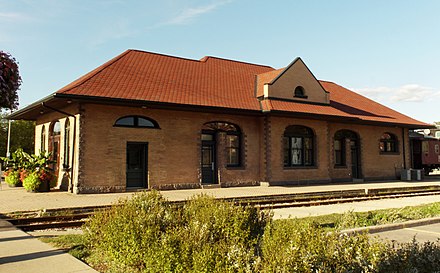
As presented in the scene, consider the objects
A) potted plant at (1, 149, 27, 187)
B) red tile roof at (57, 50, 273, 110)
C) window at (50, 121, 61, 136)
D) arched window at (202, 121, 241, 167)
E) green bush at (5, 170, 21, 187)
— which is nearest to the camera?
red tile roof at (57, 50, 273, 110)

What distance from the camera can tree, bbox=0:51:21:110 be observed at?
6.09 metres

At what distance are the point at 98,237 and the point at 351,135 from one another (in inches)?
952

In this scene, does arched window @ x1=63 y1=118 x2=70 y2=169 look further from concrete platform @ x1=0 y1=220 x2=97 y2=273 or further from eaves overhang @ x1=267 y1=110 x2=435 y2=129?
concrete platform @ x1=0 y1=220 x2=97 y2=273

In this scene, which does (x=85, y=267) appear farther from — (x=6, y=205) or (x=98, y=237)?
(x=6, y=205)

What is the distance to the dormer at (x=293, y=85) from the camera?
75.0 ft

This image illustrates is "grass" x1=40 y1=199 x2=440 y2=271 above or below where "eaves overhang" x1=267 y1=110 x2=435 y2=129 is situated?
below

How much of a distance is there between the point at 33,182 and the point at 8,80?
1252 cm

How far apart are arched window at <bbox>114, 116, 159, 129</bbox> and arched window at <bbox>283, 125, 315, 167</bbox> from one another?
8.96 metres

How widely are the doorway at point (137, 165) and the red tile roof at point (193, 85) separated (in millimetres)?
2631

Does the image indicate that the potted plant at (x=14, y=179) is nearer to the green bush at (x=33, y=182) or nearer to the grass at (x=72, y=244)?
the green bush at (x=33, y=182)

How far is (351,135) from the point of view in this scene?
27.0m

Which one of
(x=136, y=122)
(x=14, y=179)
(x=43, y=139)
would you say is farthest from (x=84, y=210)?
(x=43, y=139)

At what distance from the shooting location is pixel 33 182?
56.1 feet

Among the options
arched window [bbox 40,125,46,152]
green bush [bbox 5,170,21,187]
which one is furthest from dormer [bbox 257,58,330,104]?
green bush [bbox 5,170,21,187]
